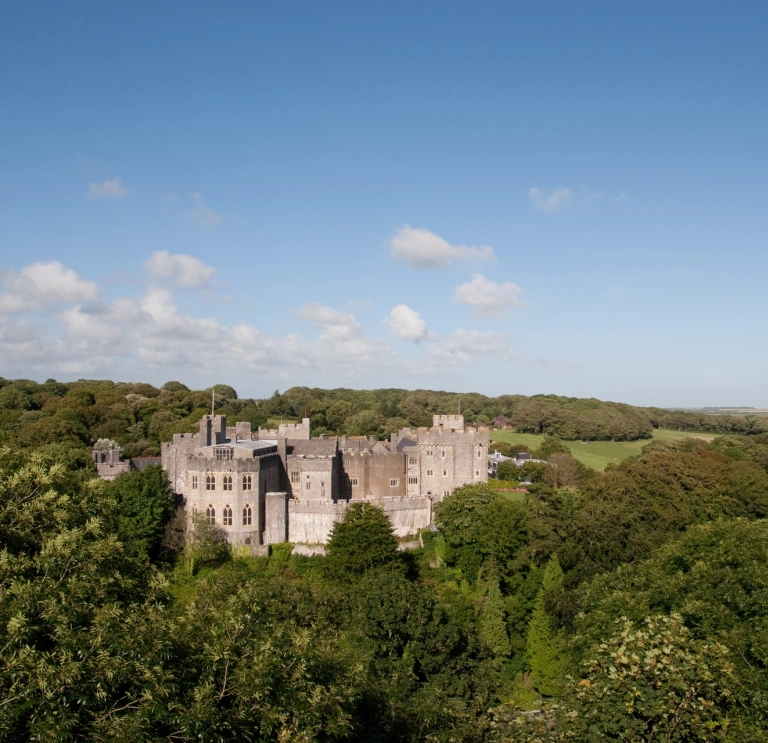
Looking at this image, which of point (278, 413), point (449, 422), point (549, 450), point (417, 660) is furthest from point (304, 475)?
point (278, 413)

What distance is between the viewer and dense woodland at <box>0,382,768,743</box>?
12703 mm

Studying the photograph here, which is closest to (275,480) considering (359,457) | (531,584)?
(359,457)

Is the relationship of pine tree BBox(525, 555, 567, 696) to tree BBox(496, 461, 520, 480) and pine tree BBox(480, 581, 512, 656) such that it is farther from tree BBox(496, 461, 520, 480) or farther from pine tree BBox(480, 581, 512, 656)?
tree BBox(496, 461, 520, 480)

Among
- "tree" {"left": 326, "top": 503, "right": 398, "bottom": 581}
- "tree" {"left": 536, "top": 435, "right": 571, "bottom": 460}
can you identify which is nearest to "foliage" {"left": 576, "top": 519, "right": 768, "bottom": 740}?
"tree" {"left": 326, "top": 503, "right": 398, "bottom": 581}

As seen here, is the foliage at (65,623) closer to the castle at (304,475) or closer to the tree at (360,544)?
the tree at (360,544)

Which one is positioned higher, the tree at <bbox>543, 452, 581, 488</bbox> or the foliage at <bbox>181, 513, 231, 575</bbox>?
the tree at <bbox>543, 452, 581, 488</bbox>

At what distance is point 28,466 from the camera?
709 inches

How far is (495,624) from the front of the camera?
35.8 m

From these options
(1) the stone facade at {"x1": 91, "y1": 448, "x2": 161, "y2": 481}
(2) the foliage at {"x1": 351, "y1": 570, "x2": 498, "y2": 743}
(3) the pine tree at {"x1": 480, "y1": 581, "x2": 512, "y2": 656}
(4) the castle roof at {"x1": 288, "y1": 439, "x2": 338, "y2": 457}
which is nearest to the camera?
(2) the foliage at {"x1": 351, "y1": 570, "x2": 498, "y2": 743}

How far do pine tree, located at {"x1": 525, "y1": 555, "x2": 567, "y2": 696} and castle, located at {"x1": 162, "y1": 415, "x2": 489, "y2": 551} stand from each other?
10419 mm

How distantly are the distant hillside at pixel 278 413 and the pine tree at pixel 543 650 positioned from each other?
37.7 meters

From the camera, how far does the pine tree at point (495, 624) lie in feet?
115

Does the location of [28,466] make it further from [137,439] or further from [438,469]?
[137,439]

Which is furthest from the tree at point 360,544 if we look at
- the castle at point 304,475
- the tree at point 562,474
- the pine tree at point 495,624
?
the tree at point 562,474
